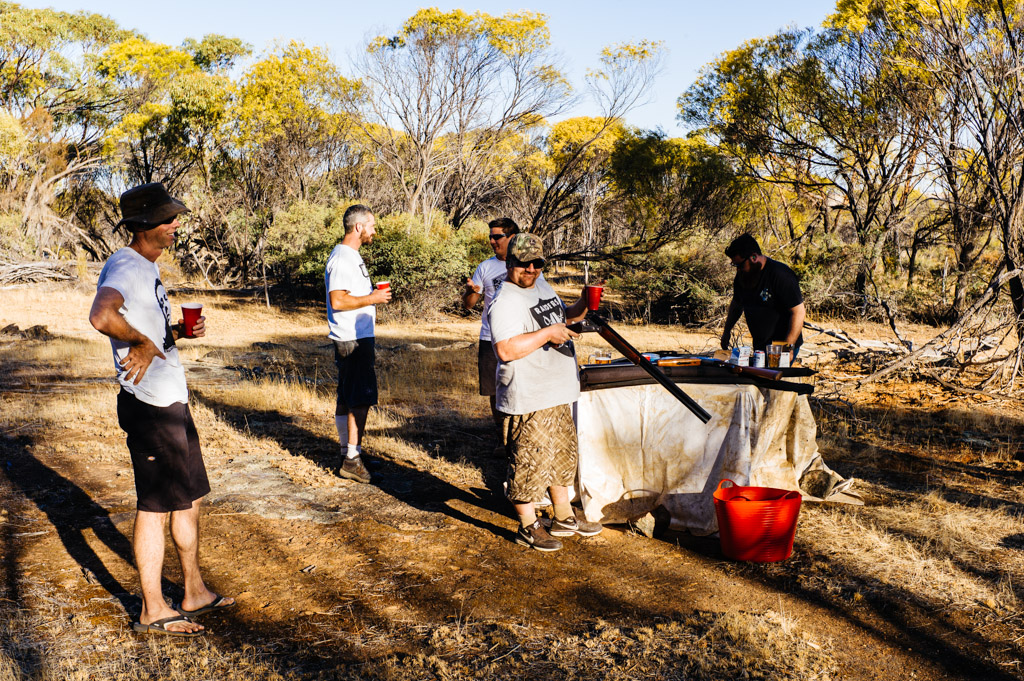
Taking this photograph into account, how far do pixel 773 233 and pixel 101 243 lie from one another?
22.1 metres

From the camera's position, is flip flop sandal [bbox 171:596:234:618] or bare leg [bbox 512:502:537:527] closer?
flip flop sandal [bbox 171:596:234:618]

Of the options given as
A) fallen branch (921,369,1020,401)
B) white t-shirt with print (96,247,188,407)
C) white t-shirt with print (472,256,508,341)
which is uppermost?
white t-shirt with print (472,256,508,341)

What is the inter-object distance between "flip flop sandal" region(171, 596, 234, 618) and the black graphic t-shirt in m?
3.94

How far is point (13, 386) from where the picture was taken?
867 centimetres

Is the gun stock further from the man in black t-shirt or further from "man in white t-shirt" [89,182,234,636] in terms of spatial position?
"man in white t-shirt" [89,182,234,636]

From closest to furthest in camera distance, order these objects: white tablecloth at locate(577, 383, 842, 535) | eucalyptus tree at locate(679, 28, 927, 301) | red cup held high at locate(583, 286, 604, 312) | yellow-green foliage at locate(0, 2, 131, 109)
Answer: red cup held high at locate(583, 286, 604, 312), white tablecloth at locate(577, 383, 842, 535), eucalyptus tree at locate(679, 28, 927, 301), yellow-green foliage at locate(0, 2, 131, 109)

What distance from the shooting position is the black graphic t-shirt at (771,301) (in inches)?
206

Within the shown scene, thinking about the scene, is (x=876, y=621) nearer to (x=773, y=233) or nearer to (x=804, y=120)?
(x=804, y=120)

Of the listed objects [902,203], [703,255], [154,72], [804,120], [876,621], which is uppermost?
[154,72]

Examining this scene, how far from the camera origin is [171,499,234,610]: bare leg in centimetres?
322

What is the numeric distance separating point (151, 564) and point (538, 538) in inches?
78.9

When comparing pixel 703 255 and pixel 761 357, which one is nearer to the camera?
pixel 761 357

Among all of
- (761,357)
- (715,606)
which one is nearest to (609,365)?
(761,357)

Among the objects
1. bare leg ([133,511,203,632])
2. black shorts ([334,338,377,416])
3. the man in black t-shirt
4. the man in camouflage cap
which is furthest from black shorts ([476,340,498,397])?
bare leg ([133,511,203,632])
